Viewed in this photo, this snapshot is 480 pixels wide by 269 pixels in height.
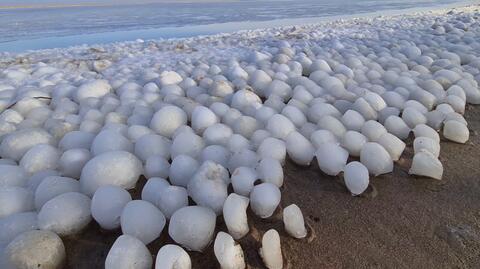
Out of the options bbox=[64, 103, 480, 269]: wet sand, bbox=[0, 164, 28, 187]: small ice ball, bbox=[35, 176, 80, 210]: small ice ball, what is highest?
bbox=[35, 176, 80, 210]: small ice ball

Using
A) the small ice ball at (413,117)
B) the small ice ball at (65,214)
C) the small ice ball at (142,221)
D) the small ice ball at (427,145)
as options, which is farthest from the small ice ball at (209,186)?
the small ice ball at (413,117)

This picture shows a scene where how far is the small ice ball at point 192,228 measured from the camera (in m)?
0.79

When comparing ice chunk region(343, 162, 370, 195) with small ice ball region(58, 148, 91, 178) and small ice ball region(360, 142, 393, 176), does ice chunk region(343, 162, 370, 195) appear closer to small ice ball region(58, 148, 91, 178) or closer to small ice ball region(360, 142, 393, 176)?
small ice ball region(360, 142, 393, 176)

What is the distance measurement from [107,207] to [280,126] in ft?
1.82

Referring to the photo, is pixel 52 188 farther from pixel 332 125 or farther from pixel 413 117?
pixel 413 117

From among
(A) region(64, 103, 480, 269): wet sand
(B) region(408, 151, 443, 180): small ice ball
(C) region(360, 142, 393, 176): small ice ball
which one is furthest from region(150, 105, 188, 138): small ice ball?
(B) region(408, 151, 443, 180): small ice ball

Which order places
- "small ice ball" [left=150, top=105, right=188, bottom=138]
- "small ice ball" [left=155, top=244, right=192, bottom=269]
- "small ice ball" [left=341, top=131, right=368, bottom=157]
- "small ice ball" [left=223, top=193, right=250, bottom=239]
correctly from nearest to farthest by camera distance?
"small ice ball" [left=155, top=244, right=192, bottom=269] < "small ice ball" [left=223, top=193, right=250, bottom=239] < "small ice ball" [left=341, top=131, right=368, bottom=157] < "small ice ball" [left=150, top=105, right=188, bottom=138]

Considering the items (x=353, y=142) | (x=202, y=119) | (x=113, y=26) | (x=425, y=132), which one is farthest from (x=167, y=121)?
(x=113, y=26)

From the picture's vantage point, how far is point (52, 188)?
913 millimetres

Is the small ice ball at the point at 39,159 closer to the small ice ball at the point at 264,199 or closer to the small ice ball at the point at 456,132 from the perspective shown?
the small ice ball at the point at 264,199

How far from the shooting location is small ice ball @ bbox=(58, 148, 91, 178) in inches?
41.0

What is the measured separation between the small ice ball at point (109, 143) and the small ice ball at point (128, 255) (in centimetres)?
38

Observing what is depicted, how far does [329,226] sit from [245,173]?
22 centimetres

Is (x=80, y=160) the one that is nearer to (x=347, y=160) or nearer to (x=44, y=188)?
(x=44, y=188)
